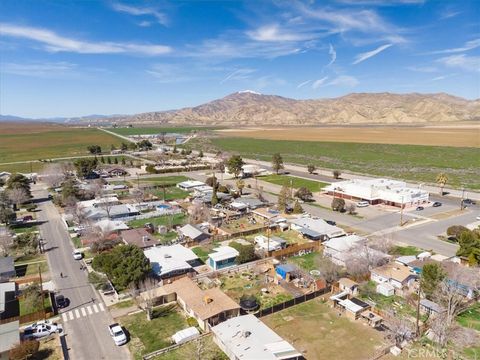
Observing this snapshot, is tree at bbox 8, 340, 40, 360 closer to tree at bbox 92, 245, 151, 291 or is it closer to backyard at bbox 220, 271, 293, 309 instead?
tree at bbox 92, 245, 151, 291

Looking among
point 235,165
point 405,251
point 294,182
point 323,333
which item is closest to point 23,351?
point 323,333

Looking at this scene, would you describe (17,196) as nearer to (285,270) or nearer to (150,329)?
(150,329)

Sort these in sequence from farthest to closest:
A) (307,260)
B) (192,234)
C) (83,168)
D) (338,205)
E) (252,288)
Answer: (83,168)
(338,205)
(192,234)
(307,260)
(252,288)

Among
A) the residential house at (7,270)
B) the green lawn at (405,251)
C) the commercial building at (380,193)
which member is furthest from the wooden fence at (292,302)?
the commercial building at (380,193)

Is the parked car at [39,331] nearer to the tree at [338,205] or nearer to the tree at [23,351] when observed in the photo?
the tree at [23,351]

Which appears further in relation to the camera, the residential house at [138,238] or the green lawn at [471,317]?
the residential house at [138,238]

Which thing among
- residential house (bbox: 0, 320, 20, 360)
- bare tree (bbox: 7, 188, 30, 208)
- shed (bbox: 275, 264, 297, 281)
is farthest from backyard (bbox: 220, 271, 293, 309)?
bare tree (bbox: 7, 188, 30, 208)

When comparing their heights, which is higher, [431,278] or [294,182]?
[431,278]
